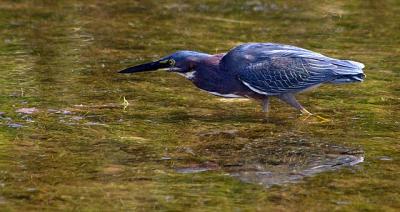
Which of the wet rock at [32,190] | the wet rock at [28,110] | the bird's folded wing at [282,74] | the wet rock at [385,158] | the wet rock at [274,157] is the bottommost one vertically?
the wet rock at [28,110]

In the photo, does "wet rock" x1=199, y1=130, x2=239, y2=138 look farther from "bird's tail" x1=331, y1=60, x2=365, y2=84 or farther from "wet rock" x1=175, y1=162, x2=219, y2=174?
"bird's tail" x1=331, y1=60, x2=365, y2=84

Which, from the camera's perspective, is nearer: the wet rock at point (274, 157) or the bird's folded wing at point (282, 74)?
the wet rock at point (274, 157)

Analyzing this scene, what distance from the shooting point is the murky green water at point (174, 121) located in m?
6.19

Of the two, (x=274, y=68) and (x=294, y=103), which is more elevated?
(x=274, y=68)

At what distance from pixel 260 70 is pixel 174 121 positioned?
865 mm

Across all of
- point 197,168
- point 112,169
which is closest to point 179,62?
point 197,168

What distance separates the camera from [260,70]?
8320mm

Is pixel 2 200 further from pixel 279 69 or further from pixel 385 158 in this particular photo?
pixel 279 69

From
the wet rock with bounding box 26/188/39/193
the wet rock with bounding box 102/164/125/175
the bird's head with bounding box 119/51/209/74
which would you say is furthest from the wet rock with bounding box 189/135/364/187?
the wet rock with bounding box 26/188/39/193

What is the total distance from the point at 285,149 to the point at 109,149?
133 centimetres

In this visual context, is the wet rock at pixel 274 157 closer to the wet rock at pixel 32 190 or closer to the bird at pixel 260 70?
the bird at pixel 260 70

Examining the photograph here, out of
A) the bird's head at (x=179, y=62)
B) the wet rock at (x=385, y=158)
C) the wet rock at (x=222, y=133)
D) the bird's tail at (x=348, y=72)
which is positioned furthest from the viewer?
the bird's head at (x=179, y=62)

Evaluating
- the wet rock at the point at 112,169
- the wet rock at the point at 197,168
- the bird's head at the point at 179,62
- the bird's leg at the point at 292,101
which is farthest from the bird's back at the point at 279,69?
the wet rock at the point at 112,169

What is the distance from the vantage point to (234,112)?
8664 millimetres
